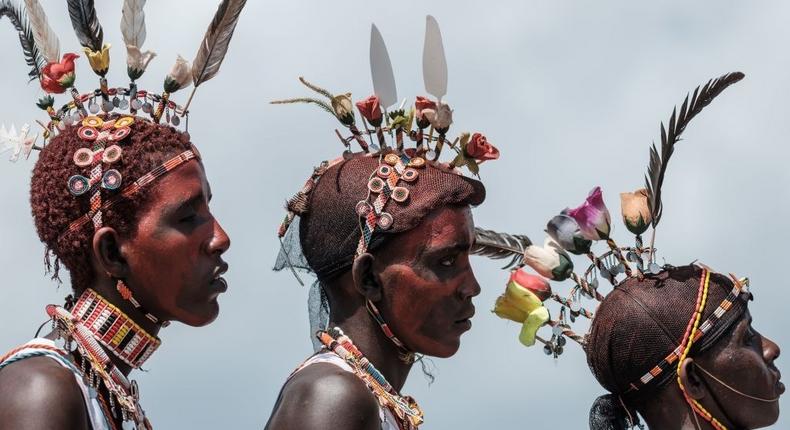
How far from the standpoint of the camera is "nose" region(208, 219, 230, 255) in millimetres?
7949

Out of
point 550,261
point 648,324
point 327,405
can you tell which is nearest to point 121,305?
point 327,405

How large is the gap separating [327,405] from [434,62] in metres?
2.27

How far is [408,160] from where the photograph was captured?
29.1 feet

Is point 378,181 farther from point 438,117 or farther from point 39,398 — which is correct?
point 39,398

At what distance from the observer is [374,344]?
8469 mm

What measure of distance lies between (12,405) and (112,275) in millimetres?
1002

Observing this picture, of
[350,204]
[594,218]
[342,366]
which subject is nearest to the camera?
[342,366]

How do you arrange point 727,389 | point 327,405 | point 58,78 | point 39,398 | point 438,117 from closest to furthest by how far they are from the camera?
point 39,398 < point 327,405 < point 58,78 < point 438,117 < point 727,389

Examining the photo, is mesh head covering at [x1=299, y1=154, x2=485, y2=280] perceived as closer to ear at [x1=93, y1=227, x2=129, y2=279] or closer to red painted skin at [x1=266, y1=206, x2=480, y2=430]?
red painted skin at [x1=266, y1=206, x2=480, y2=430]

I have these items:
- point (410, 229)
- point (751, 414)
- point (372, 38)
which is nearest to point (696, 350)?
A: point (751, 414)

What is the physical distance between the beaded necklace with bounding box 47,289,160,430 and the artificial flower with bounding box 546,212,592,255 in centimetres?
301

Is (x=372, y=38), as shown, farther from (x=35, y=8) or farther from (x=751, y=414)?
(x=751, y=414)

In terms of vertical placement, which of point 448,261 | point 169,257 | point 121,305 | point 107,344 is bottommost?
point 107,344

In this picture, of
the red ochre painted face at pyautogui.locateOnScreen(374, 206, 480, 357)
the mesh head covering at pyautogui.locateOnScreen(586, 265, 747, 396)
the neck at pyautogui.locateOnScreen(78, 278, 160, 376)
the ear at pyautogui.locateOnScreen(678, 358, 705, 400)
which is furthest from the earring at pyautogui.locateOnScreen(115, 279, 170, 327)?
the ear at pyautogui.locateOnScreen(678, 358, 705, 400)
